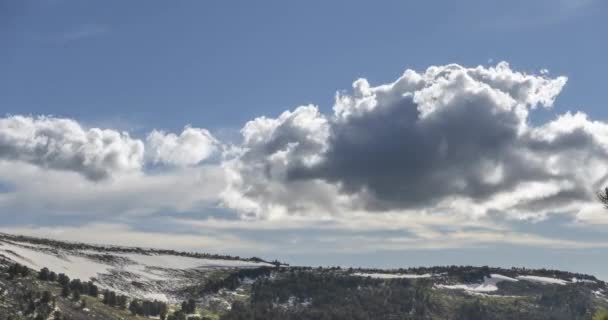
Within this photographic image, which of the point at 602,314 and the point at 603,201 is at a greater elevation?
the point at 603,201

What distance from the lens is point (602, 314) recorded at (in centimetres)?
2466

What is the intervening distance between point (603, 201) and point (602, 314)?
4.13 meters

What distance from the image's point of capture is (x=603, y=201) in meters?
24.8
